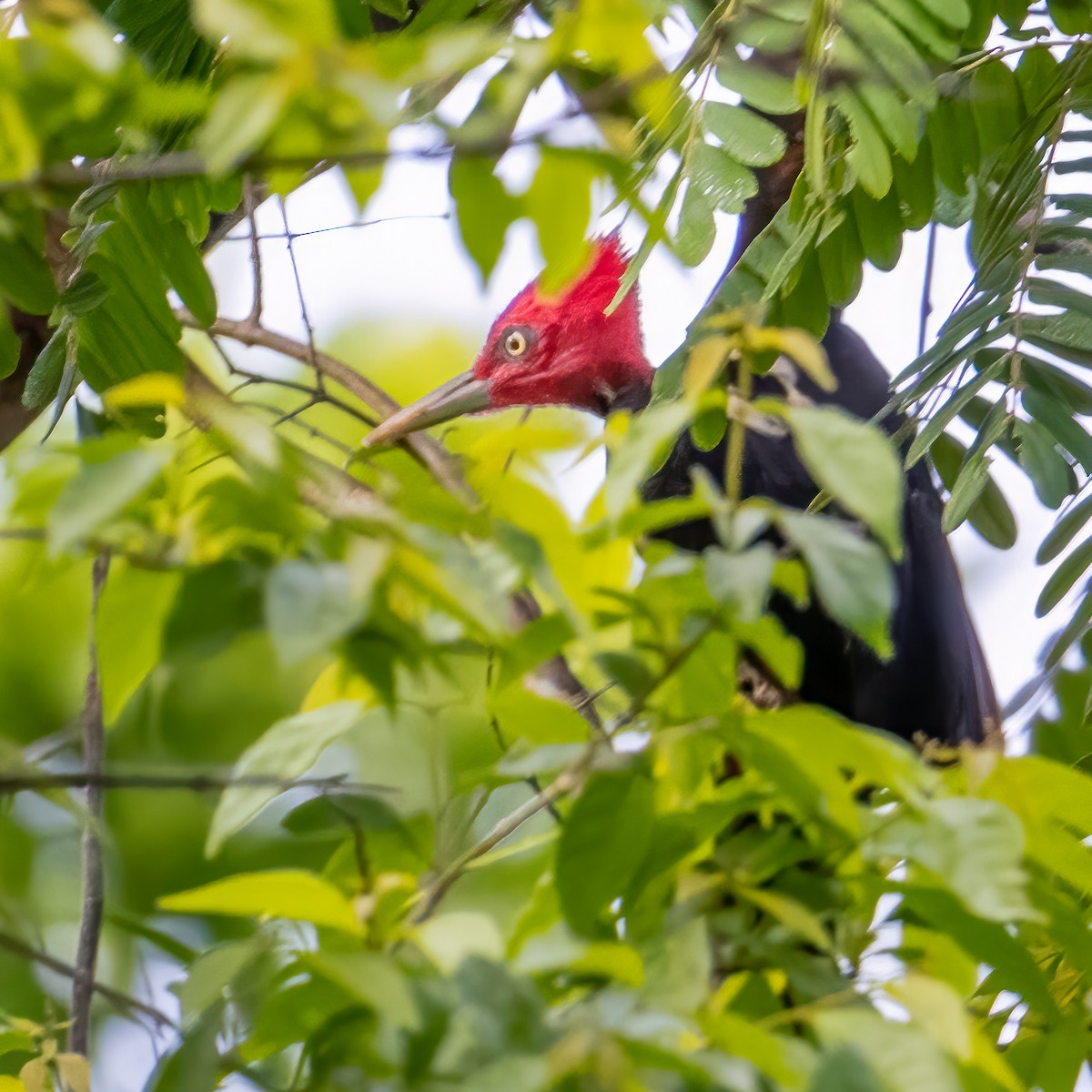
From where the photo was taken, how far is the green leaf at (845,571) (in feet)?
2.39

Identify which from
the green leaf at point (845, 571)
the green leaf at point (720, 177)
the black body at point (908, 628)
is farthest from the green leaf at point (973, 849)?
the black body at point (908, 628)

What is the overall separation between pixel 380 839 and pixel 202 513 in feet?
1.24

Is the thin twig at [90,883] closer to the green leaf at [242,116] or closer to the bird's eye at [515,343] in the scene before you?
the green leaf at [242,116]

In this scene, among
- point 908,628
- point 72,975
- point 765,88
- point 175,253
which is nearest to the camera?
point 72,975

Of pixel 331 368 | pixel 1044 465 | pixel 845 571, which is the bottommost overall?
pixel 845 571

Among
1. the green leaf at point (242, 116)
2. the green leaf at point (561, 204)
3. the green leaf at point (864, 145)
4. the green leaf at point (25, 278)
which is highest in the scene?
the green leaf at point (25, 278)

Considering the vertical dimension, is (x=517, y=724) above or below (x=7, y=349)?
below

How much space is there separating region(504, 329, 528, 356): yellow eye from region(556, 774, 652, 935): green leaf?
254cm

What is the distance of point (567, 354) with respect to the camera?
3.35 meters

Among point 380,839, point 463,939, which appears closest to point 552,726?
point 380,839

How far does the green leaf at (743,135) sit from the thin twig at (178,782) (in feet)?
3.04

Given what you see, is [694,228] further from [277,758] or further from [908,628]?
[908,628]

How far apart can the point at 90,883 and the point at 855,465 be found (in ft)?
4.28

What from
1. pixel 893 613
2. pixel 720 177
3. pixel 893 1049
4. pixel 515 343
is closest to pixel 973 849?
pixel 893 1049
